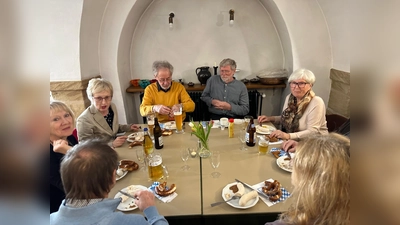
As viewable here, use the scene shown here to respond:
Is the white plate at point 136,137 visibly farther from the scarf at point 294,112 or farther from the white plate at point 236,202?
the scarf at point 294,112

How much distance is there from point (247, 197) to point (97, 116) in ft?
4.80

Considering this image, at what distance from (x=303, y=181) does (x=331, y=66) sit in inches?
111

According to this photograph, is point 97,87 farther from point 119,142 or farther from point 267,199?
point 267,199

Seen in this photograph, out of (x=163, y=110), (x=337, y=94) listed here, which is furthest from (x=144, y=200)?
(x=337, y=94)

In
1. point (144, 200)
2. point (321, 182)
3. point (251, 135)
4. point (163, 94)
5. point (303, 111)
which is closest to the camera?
point (321, 182)

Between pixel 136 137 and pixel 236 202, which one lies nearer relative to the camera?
pixel 236 202

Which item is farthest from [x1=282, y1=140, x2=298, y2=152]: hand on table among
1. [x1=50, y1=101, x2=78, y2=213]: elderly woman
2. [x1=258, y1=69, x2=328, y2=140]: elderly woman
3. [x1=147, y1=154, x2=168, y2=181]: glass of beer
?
[x1=50, y1=101, x2=78, y2=213]: elderly woman

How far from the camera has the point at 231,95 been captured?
9.09 ft

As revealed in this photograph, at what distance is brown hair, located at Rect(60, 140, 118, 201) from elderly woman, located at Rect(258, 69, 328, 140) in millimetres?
1373

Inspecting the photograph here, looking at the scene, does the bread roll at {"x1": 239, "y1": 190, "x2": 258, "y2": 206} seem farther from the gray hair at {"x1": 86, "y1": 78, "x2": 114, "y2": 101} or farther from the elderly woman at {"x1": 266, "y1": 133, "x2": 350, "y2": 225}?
the gray hair at {"x1": 86, "y1": 78, "x2": 114, "y2": 101}

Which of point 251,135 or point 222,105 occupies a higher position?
point 222,105

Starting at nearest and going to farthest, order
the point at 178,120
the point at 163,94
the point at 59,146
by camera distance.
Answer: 1. the point at 59,146
2. the point at 178,120
3. the point at 163,94

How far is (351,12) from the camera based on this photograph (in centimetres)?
30

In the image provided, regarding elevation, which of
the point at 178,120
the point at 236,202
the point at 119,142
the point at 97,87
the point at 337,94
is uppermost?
the point at 97,87
